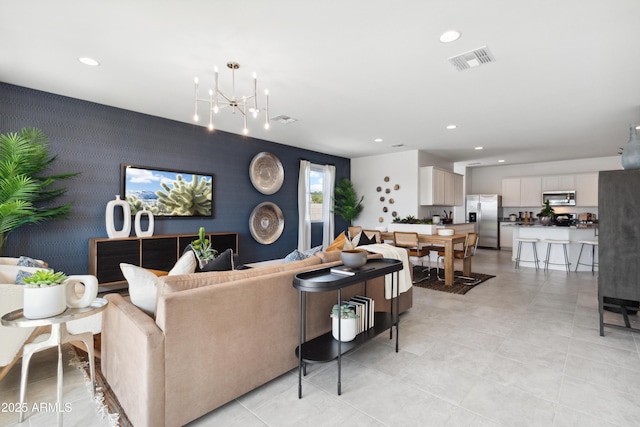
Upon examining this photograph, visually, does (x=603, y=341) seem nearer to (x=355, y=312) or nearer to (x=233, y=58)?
(x=355, y=312)

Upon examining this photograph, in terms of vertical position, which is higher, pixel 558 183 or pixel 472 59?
pixel 472 59

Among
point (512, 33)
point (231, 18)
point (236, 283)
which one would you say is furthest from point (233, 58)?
point (512, 33)

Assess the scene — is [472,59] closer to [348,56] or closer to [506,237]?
[348,56]

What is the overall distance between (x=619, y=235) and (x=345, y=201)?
17.8ft

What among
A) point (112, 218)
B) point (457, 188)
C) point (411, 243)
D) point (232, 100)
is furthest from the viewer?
point (457, 188)

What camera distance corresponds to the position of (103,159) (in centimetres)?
418

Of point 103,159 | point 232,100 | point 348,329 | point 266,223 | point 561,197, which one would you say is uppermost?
point 232,100

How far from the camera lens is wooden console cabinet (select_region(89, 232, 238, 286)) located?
385cm

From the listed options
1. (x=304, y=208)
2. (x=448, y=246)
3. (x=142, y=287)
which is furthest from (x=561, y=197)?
(x=142, y=287)

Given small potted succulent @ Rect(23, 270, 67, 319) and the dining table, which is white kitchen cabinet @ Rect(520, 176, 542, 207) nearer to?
the dining table

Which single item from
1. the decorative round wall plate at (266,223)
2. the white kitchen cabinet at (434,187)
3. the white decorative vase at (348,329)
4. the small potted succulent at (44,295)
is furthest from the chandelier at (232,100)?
the white kitchen cabinet at (434,187)

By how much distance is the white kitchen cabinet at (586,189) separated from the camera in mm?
7980

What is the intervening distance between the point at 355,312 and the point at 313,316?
342 millimetres

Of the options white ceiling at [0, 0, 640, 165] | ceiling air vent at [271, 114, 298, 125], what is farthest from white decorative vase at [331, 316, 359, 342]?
ceiling air vent at [271, 114, 298, 125]
